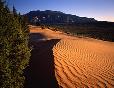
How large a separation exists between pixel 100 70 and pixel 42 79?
373 centimetres

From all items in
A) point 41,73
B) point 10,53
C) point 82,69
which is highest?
point 10,53

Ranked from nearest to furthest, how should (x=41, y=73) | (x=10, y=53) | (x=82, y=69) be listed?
(x=10, y=53) → (x=41, y=73) → (x=82, y=69)

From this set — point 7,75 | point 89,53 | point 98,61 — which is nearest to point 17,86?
point 7,75

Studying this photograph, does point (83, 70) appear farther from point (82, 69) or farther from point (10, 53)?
point (10, 53)

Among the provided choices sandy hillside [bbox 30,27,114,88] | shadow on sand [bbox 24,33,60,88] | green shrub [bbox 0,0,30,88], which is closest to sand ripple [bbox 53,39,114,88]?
sandy hillside [bbox 30,27,114,88]

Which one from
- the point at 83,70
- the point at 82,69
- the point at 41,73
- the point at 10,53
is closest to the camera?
the point at 10,53

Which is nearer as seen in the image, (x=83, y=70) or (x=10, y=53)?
(x=10, y=53)

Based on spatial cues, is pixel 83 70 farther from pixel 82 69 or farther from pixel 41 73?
pixel 41 73

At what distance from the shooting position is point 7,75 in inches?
328

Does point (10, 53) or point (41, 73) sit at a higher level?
point (10, 53)

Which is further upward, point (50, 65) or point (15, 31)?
point (15, 31)

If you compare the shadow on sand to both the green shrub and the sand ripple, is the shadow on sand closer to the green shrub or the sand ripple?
the sand ripple

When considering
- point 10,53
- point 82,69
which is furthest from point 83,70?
point 10,53

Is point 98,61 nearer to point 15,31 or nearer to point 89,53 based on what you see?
point 89,53
